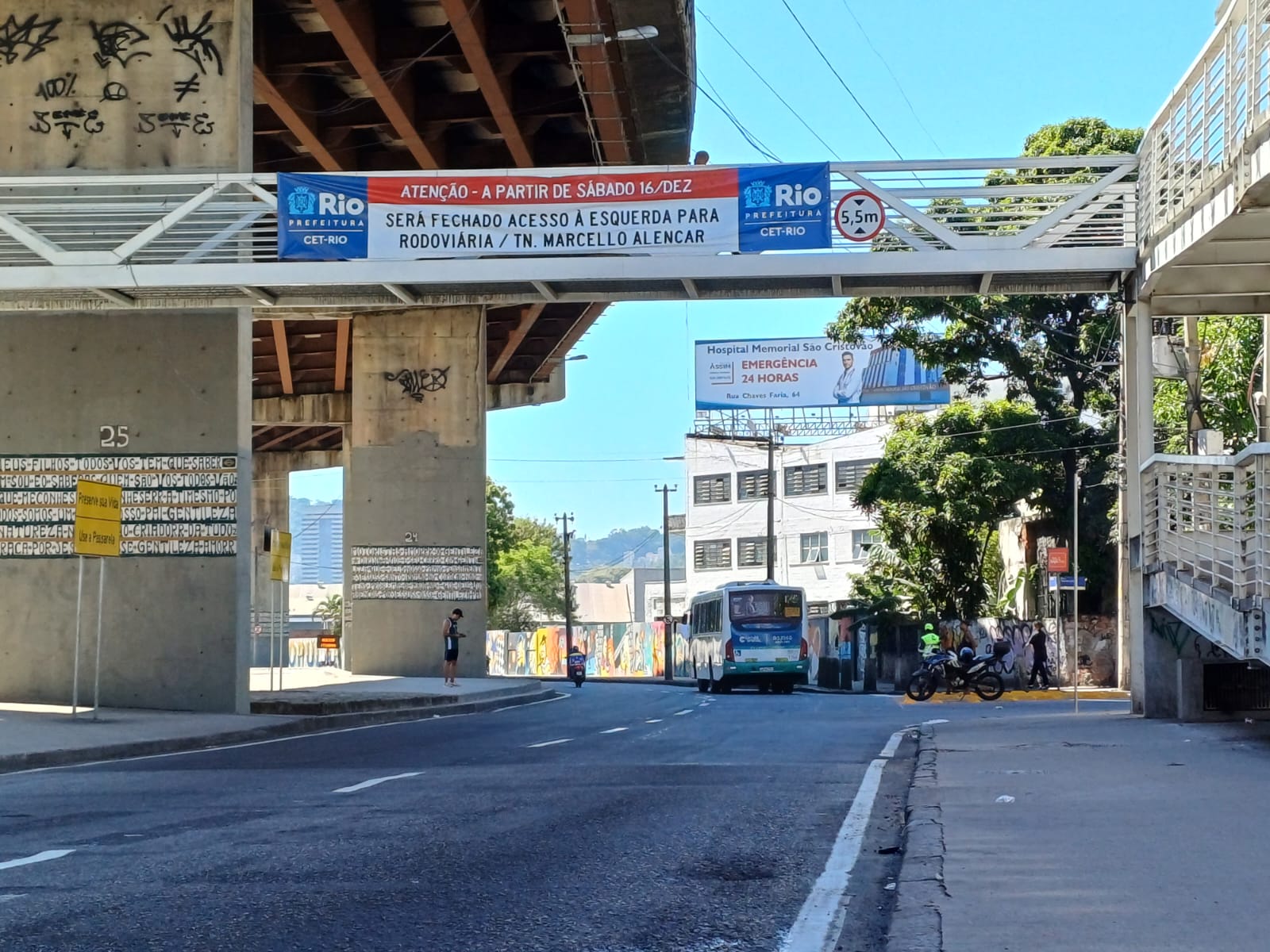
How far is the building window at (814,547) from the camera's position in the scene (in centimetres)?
7456

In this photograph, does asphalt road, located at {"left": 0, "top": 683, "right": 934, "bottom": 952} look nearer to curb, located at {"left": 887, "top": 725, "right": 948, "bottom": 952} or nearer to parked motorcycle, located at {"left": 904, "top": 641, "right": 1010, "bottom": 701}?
curb, located at {"left": 887, "top": 725, "right": 948, "bottom": 952}

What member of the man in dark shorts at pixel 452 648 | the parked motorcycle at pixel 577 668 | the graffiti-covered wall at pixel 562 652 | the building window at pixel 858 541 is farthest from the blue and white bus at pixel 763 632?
the graffiti-covered wall at pixel 562 652

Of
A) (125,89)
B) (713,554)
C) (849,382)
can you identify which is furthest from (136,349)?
(713,554)

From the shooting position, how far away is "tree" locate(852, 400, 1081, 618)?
1558 inches

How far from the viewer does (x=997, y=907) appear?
629 cm

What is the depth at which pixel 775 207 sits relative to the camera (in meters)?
20.7

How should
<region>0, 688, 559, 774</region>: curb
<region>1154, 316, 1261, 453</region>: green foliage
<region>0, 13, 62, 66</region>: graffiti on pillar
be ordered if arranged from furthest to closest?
<region>1154, 316, 1261, 453</region>: green foliage, <region>0, 13, 62, 66</region>: graffiti on pillar, <region>0, 688, 559, 774</region>: curb

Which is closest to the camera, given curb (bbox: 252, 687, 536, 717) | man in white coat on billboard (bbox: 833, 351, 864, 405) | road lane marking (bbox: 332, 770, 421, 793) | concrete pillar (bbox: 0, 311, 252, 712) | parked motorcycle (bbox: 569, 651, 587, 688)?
road lane marking (bbox: 332, 770, 421, 793)

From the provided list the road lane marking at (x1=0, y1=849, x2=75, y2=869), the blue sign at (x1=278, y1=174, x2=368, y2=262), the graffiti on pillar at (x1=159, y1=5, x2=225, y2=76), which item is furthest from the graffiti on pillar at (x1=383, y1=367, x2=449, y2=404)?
the road lane marking at (x1=0, y1=849, x2=75, y2=869)

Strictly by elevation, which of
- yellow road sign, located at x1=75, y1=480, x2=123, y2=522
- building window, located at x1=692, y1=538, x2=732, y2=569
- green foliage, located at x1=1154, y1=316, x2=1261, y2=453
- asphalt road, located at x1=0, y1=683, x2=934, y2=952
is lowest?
asphalt road, located at x1=0, y1=683, x2=934, y2=952

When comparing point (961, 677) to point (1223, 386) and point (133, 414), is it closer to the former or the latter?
point (1223, 386)

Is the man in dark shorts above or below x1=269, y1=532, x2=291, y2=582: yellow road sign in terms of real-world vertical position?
below

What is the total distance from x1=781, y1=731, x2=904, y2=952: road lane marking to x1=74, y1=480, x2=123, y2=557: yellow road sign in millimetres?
10876

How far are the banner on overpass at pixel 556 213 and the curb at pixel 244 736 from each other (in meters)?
6.20
